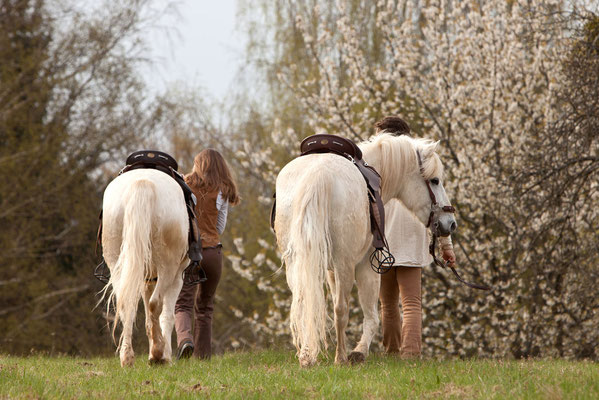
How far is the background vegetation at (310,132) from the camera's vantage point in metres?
11.0

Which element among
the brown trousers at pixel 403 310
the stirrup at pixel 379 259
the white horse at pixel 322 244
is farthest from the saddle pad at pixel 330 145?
the brown trousers at pixel 403 310

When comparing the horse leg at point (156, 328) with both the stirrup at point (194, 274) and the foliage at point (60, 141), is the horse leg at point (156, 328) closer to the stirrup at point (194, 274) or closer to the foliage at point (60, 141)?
the stirrup at point (194, 274)

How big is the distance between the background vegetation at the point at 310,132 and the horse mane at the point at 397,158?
262cm

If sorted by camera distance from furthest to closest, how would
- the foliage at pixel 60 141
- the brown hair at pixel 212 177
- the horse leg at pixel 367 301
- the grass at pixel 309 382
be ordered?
the foliage at pixel 60 141 < the brown hair at pixel 212 177 < the horse leg at pixel 367 301 < the grass at pixel 309 382

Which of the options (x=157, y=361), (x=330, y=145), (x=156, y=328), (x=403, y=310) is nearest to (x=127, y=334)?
(x=156, y=328)

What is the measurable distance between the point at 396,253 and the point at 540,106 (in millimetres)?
6367

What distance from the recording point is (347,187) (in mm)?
5531

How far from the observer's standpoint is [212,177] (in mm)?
7324

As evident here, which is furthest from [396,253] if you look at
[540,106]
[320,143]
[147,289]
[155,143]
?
[155,143]

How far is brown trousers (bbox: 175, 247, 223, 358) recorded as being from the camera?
24.1 ft

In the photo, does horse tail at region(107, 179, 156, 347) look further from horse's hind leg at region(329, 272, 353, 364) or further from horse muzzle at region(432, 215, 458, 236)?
horse muzzle at region(432, 215, 458, 236)

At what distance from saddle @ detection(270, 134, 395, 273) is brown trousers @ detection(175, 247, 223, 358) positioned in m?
1.39

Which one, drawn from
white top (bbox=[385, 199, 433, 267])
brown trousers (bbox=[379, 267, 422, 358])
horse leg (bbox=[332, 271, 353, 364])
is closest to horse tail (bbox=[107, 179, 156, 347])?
horse leg (bbox=[332, 271, 353, 364])

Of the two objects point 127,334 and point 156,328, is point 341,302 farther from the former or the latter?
point 127,334
